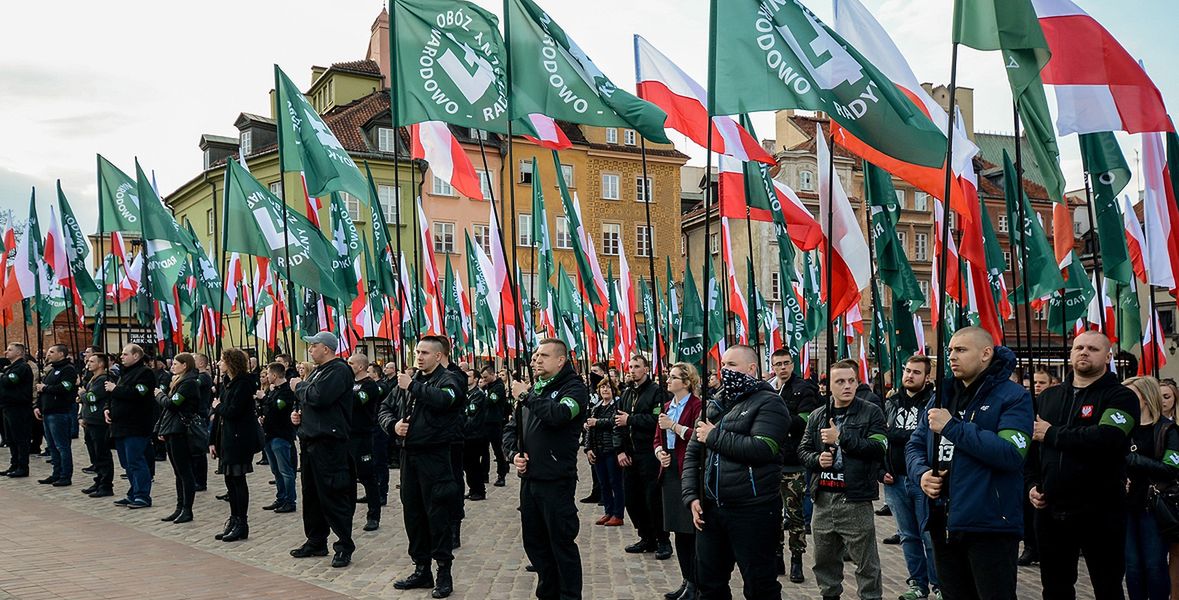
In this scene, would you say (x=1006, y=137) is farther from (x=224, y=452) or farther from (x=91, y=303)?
(x=224, y=452)

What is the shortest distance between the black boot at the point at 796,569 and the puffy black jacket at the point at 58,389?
10.9 metres

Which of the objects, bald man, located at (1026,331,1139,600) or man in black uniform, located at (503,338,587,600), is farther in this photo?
man in black uniform, located at (503,338,587,600)

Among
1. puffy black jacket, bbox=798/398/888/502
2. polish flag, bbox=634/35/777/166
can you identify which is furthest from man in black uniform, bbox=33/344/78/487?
puffy black jacket, bbox=798/398/888/502

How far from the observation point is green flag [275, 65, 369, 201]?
12867 millimetres

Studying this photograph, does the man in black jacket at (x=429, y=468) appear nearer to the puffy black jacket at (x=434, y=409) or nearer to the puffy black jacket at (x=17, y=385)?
the puffy black jacket at (x=434, y=409)

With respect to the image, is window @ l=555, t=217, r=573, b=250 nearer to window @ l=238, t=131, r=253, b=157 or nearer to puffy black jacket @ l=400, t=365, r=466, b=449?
window @ l=238, t=131, r=253, b=157

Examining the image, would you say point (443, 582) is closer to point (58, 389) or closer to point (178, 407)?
point (178, 407)

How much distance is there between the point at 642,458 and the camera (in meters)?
10.6

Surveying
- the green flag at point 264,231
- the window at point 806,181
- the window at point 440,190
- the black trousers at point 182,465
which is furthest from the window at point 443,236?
the black trousers at point 182,465

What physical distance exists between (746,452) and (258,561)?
5.65 metres

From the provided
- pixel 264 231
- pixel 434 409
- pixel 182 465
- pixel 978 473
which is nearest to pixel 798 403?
pixel 434 409

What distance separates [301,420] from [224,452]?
1743 millimetres

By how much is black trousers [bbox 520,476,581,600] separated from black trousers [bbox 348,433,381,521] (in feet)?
13.6

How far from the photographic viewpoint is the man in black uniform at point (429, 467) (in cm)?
864
